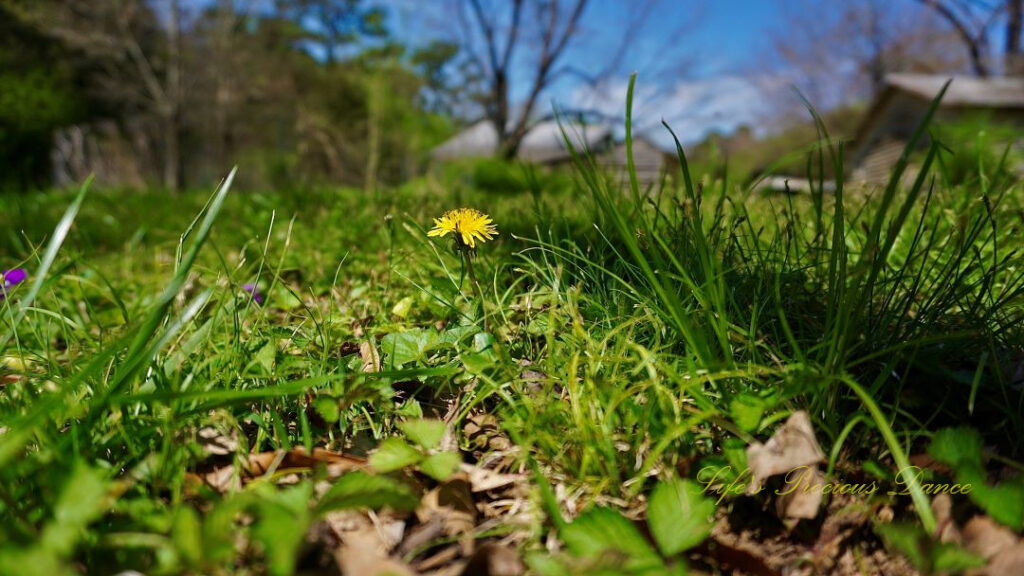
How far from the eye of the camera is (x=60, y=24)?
14.7 metres

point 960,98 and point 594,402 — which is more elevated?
point 960,98

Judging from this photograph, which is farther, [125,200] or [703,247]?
[125,200]

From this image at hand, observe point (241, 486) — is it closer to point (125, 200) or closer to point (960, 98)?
point (125, 200)

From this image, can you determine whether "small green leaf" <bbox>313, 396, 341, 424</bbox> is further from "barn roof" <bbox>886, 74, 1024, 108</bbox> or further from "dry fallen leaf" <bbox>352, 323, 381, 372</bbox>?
"barn roof" <bbox>886, 74, 1024, 108</bbox>

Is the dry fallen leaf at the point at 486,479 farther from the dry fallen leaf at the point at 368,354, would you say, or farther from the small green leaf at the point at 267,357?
the small green leaf at the point at 267,357

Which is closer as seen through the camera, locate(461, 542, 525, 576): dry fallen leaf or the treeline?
locate(461, 542, 525, 576): dry fallen leaf

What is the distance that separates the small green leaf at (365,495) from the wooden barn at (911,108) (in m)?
15.4

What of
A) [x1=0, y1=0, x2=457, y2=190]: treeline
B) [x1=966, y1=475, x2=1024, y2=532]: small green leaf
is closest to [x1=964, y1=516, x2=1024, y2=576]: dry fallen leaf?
[x1=966, y1=475, x2=1024, y2=532]: small green leaf

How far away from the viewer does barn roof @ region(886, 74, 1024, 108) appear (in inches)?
558

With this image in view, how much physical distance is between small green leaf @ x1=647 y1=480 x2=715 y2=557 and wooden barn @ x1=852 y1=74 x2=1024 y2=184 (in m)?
15.1

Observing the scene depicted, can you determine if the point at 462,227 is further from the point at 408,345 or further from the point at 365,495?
the point at 365,495

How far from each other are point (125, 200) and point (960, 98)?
1824cm

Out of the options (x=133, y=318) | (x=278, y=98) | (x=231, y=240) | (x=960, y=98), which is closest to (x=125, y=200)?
(x=231, y=240)

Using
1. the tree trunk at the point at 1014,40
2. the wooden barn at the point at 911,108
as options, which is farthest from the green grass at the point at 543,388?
the tree trunk at the point at 1014,40
